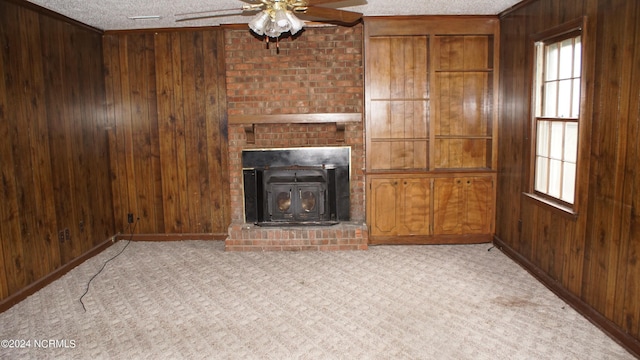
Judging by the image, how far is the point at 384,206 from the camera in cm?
507

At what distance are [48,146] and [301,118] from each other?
7.96ft

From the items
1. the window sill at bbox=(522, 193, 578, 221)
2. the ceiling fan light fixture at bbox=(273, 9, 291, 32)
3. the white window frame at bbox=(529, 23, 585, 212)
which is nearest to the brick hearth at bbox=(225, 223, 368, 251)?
the window sill at bbox=(522, 193, 578, 221)

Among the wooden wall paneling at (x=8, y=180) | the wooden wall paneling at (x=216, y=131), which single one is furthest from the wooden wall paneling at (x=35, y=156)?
the wooden wall paneling at (x=216, y=131)

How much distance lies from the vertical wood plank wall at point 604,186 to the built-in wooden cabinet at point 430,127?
0.95m

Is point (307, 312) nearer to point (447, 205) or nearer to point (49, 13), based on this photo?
point (447, 205)

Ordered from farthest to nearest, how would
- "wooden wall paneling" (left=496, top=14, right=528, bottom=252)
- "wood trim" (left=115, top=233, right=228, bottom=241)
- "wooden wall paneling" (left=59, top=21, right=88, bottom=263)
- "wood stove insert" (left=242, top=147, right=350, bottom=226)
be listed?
"wood trim" (left=115, top=233, right=228, bottom=241) < "wood stove insert" (left=242, top=147, right=350, bottom=226) < "wooden wall paneling" (left=59, top=21, right=88, bottom=263) < "wooden wall paneling" (left=496, top=14, right=528, bottom=252)

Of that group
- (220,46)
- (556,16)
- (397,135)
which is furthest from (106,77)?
(556,16)

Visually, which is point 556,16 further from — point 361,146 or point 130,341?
point 130,341

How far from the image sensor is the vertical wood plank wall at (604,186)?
2.76 m

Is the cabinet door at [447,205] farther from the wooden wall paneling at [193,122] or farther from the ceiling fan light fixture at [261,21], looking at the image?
the ceiling fan light fixture at [261,21]

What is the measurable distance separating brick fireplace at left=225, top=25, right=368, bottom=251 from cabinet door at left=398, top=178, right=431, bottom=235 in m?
0.48

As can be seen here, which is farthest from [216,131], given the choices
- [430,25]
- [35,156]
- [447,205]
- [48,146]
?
[447,205]

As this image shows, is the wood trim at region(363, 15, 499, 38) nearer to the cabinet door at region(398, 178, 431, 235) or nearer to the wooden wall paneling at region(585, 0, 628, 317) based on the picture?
Answer: the cabinet door at region(398, 178, 431, 235)

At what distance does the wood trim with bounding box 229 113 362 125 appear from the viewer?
499cm
